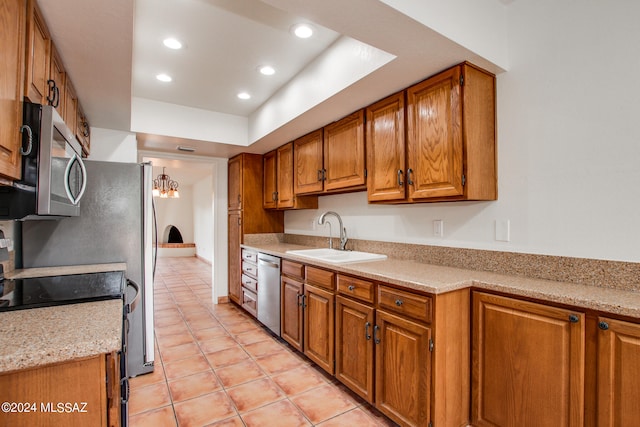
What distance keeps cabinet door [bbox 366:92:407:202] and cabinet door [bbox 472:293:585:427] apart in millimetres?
929

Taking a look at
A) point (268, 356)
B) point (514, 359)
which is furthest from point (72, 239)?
point (514, 359)

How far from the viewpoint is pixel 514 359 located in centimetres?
155

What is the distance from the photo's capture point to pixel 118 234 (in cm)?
248

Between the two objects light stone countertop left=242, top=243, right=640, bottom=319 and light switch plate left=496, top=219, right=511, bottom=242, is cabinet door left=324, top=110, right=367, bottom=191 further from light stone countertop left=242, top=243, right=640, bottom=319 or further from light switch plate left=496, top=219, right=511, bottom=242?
light switch plate left=496, top=219, right=511, bottom=242

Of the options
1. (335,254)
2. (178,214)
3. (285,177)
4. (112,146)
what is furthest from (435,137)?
(178,214)

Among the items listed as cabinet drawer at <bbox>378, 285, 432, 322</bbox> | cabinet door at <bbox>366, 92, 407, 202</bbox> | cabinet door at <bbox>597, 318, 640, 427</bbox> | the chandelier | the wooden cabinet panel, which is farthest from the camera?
the chandelier

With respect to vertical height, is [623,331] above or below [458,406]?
above

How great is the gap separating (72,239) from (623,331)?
10.3 ft

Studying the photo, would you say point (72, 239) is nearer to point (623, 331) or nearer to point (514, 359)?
point (514, 359)

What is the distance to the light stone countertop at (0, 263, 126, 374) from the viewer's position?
32.9 inches

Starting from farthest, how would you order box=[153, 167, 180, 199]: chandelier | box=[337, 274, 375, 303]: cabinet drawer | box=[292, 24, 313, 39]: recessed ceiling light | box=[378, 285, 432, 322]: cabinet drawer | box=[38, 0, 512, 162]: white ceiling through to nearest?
box=[153, 167, 180, 199]: chandelier < box=[292, 24, 313, 39]: recessed ceiling light < box=[337, 274, 375, 303]: cabinet drawer < box=[378, 285, 432, 322]: cabinet drawer < box=[38, 0, 512, 162]: white ceiling

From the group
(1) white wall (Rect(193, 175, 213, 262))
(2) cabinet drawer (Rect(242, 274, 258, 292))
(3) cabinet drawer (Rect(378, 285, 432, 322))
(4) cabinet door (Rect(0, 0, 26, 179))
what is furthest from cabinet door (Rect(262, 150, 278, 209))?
(1) white wall (Rect(193, 175, 213, 262))

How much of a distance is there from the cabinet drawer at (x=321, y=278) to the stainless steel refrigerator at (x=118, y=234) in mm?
1265

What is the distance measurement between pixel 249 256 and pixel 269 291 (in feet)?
2.21
